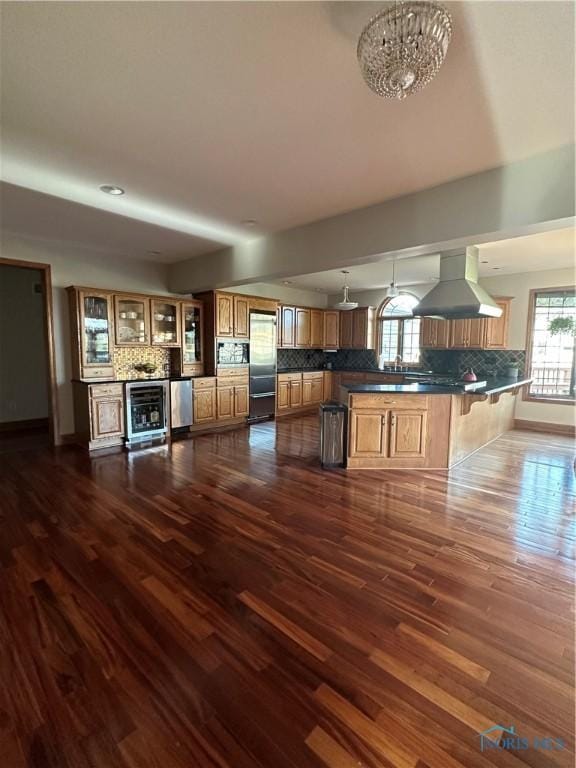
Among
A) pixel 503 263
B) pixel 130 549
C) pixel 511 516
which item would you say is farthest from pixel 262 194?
pixel 503 263

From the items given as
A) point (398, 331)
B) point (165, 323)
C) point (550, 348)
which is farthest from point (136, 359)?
point (550, 348)

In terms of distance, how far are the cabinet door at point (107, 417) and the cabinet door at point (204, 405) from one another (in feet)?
3.89

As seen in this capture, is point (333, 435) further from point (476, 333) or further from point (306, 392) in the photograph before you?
point (476, 333)

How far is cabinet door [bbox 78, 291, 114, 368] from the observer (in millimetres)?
4887

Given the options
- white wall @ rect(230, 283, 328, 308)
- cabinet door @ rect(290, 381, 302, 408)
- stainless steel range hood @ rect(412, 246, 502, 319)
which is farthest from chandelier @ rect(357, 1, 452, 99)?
cabinet door @ rect(290, 381, 302, 408)

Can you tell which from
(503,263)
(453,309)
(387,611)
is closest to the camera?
(387,611)

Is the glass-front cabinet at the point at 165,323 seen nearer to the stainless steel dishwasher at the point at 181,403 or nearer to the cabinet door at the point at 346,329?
the stainless steel dishwasher at the point at 181,403

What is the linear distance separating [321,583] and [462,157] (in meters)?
3.05

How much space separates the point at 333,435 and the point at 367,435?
404mm

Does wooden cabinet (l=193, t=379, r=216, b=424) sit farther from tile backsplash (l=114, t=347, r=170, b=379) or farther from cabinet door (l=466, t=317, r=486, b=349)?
cabinet door (l=466, t=317, r=486, b=349)

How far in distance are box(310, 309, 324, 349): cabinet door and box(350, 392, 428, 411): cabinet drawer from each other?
4202 mm

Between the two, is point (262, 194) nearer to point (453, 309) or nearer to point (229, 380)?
point (453, 309)

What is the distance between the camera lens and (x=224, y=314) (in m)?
6.12

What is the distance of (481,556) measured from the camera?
7.91 feet
